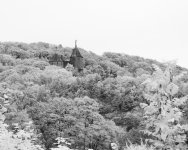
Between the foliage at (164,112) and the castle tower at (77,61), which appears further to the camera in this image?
the castle tower at (77,61)

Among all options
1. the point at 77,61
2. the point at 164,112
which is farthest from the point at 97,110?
the point at 164,112

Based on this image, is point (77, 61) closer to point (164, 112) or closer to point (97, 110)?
point (97, 110)

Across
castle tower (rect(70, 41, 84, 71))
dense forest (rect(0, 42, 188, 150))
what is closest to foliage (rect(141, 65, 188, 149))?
dense forest (rect(0, 42, 188, 150))

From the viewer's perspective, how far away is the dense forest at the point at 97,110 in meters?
13.2

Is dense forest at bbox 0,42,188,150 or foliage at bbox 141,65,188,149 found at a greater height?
foliage at bbox 141,65,188,149

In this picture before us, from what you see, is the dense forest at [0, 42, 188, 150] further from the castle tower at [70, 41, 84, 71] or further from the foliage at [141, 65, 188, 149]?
the castle tower at [70, 41, 84, 71]

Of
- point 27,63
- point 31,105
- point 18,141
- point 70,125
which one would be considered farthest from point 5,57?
point 18,141

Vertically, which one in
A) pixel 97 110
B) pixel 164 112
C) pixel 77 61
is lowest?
pixel 97 110

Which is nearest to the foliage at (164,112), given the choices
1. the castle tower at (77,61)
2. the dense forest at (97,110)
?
the dense forest at (97,110)

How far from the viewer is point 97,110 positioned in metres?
74.2

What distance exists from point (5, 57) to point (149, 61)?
69.1m

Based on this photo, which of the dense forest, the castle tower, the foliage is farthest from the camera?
the castle tower

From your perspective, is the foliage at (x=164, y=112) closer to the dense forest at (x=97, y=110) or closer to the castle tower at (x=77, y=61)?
the dense forest at (x=97, y=110)

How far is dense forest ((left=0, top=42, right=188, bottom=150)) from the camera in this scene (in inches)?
519
